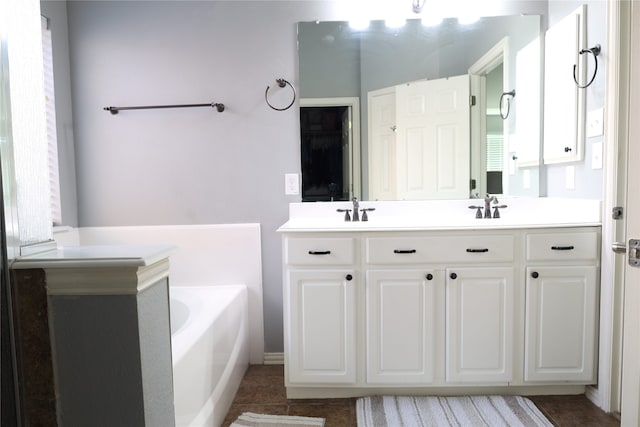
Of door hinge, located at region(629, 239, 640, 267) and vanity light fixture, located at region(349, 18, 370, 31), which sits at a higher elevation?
vanity light fixture, located at region(349, 18, 370, 31)

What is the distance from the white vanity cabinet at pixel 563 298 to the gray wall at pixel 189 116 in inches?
52.4

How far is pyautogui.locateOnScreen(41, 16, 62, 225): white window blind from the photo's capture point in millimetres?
2295

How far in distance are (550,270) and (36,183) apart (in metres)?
2.02

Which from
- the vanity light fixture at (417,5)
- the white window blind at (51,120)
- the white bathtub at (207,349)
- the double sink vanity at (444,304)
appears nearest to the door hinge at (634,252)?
the double sink vanity at (444,304)

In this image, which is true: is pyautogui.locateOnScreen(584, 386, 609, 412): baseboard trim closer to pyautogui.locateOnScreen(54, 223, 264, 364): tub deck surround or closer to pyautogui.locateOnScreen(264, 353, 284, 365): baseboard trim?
pyautogui.locateOnScreen(264, 353, 284, 365): baseboard trim

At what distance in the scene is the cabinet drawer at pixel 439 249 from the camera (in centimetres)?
193

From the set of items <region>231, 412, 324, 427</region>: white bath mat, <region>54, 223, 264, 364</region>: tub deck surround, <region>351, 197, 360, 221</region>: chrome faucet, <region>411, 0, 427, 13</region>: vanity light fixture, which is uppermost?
<region>411, 0, 427, 13</region>: vanity light fixture

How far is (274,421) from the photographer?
187 centimetres

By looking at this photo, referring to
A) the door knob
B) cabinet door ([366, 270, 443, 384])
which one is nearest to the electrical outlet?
cabinet door ([366, 270, 443, 384])

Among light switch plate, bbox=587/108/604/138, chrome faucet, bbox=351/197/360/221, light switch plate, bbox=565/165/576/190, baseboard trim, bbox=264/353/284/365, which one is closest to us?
light switch plate, bbox=587/108/604/138

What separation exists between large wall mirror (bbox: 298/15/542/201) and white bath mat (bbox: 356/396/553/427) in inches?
43.0

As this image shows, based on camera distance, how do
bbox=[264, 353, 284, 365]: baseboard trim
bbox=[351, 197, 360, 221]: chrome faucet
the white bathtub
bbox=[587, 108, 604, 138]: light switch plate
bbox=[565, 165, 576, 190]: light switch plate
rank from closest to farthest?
the white bathtub
bbox=[587, 108, 604, 138]: light switch plate
bbox=[565, 165, 576, 190]: light switch plate
bbox=[351, 197, 360, 221]: chrome faucet
bbox=[264, 353, 284, 365]: baseboard trim

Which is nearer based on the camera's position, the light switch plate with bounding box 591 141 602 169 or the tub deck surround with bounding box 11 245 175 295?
the tub deck surround with bounding box 11 245 175 295

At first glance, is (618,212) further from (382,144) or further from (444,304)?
(382,144)
